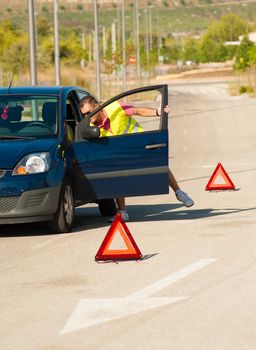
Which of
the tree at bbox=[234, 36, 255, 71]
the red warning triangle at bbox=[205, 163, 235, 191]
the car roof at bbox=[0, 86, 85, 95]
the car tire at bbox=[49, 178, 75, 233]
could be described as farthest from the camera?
the tree at bbox=[234, 36, 255, 71]

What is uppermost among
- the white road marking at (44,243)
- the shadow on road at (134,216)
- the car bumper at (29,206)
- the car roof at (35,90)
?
the car roof at (35,90)

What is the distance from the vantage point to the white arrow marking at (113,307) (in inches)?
313

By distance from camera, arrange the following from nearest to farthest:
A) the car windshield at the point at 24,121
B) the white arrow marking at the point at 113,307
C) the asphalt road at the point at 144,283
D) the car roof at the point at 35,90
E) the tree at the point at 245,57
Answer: the asphalt road at the point at 144,283
the white arrow marking at the point at 113,307
the car windshield at the point at 24,121
the car roof at the point at 35,90
the tree at the point at 245,57

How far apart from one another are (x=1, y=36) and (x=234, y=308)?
109 m

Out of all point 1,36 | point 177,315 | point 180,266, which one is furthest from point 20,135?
point 1,36

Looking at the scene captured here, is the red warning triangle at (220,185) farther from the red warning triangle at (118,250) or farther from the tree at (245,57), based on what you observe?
the tree at (245,57)

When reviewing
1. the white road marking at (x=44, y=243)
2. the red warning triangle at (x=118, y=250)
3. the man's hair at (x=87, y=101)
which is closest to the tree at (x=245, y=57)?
the man's hair at (x=87, y=101)

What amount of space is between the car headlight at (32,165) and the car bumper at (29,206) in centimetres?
22

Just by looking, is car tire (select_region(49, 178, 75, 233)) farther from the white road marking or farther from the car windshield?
the car windshield

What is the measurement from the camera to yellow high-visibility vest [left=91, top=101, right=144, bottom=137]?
45.9ft

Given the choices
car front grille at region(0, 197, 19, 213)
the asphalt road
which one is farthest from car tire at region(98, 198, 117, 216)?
car front grille at region(0, 197, 19, 213)

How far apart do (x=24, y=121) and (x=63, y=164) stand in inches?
36.5

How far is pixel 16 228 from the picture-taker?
1420 centimetres

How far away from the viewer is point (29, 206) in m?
13.0
